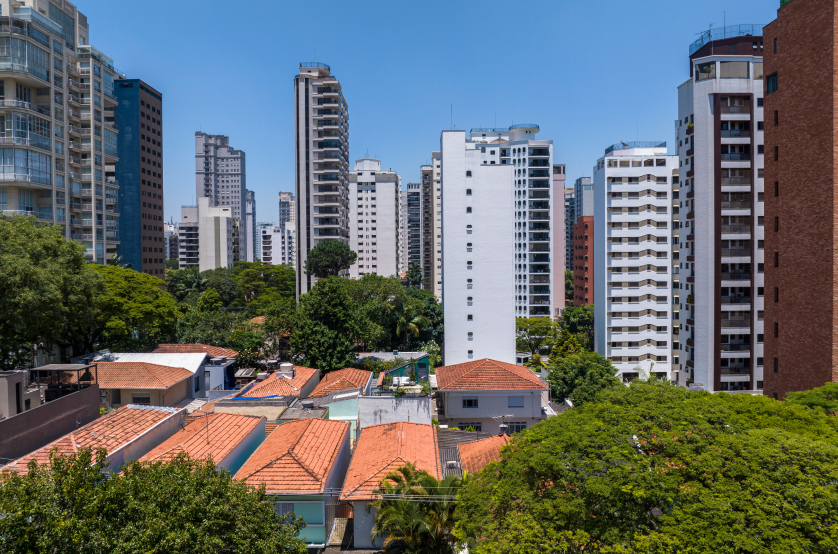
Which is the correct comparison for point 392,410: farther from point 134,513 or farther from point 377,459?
point 134,513

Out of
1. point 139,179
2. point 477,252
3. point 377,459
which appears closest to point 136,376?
point 377,459

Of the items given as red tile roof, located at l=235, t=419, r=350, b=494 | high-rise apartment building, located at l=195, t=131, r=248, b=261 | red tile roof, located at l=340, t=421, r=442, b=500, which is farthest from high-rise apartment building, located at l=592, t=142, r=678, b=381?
high-rise apartment building, located at l=195, t=131, r=248, b=261

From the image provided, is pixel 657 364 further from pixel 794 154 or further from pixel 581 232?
pixel 581 232

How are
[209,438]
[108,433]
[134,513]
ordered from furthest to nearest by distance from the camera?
[209,438]
[108,433]
[134,513]

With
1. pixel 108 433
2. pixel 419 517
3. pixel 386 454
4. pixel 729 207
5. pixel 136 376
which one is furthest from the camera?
pixel 729 207

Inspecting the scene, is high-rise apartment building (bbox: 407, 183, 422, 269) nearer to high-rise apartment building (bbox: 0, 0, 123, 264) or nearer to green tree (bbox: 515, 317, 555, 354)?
green tree (bbox: 515, 317, 555, 354)

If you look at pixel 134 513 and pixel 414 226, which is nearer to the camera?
pixel 134 513
